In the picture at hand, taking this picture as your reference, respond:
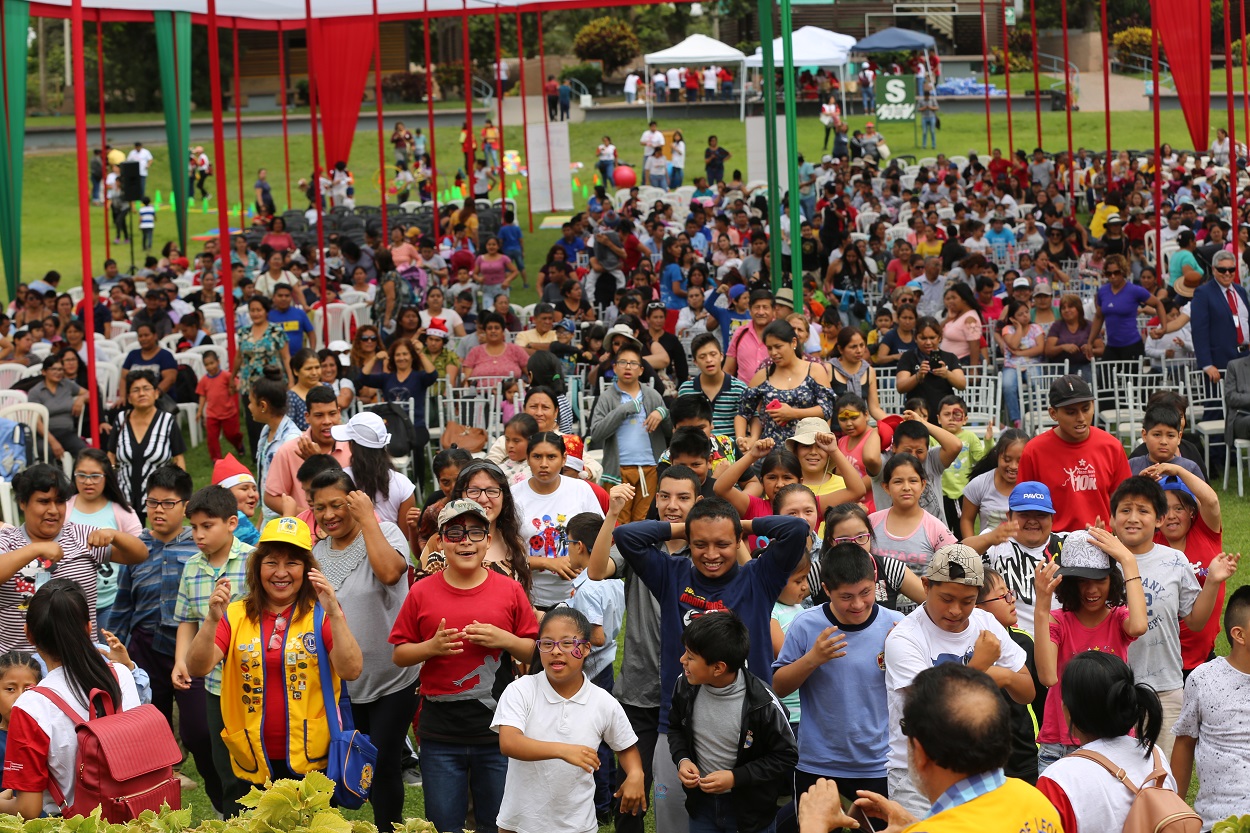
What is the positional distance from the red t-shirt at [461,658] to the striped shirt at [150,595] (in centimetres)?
169

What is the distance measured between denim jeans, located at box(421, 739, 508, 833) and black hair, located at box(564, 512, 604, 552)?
1.06 metres

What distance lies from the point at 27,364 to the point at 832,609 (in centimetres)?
1180

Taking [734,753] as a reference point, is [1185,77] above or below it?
above

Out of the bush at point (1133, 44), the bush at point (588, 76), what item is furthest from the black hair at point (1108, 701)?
the bush at point (1133, 44)

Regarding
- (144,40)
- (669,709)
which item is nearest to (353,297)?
(669,709)

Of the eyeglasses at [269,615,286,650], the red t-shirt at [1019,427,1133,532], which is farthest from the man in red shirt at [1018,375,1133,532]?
the eyeglasses at [269,615,286,650]

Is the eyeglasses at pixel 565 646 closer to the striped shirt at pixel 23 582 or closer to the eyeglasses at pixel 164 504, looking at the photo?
the striped shirt at pixel 23 582

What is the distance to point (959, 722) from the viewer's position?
320 cm

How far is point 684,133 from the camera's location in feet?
140

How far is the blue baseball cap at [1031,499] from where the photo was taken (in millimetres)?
5859

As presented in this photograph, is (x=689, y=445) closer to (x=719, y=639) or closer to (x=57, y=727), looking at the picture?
(x=719, y=639)

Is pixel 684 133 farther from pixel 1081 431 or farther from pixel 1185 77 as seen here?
pixel 1081 431

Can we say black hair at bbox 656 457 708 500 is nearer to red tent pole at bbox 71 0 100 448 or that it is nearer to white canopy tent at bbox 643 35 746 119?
red tent pole at bbox 71 0 100 448

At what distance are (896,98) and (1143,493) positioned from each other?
127ft
